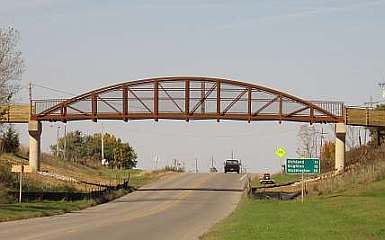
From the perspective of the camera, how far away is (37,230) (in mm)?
31422

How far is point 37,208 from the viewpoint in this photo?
47969 mm

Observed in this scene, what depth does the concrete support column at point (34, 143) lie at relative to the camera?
7418 centimetres

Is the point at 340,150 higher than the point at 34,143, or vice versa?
the point at 34,143

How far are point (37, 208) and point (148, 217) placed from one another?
866 cm

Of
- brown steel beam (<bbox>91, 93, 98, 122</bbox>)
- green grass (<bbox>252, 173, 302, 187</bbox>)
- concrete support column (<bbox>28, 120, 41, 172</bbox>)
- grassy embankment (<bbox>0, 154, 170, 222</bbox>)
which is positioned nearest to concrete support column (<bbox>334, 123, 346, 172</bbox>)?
green grass (<bbox>252, 173, 302, 187</bbox>)

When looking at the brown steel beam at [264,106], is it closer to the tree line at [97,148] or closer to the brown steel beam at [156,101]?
the brown steel beam at [156,101]

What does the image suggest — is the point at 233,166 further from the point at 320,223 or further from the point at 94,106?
the point at 320,223

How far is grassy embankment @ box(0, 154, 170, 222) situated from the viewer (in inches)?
1814

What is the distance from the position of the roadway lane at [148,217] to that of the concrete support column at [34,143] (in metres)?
9.73

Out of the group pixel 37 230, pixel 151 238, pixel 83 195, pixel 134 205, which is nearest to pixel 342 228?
pixel 151 238

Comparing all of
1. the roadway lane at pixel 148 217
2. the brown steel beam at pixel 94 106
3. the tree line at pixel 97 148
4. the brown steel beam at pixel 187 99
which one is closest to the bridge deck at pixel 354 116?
the brown steel beam at pixel 94 106

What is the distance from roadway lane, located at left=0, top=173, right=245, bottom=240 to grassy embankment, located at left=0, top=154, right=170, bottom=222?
1.50 metres

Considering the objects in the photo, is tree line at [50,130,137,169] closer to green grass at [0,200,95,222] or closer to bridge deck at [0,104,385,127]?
bridge deck at [0,104,385,127]

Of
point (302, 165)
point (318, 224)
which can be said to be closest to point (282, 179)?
point (302, 165)
